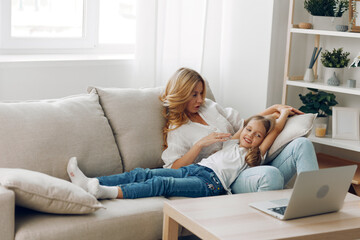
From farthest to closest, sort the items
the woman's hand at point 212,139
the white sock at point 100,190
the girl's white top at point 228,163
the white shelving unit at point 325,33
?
the white shelving unit at point 325,33 → the woman's hand at point 212,139 → the girl's white top at point 228,163 → the white sock at point 100,190

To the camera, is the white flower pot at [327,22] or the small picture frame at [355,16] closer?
the small picture frame at [355,16]

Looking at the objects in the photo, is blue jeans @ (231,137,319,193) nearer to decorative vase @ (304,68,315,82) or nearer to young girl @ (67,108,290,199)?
young girl @ (67,108,290,199)

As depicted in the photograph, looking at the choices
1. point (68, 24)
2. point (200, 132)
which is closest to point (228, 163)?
point (200, 132)

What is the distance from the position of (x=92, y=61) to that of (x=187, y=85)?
2.61ft

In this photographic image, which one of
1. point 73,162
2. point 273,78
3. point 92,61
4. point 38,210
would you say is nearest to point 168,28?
point 92,61

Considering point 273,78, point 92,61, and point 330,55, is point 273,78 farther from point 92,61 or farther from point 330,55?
point 92,61

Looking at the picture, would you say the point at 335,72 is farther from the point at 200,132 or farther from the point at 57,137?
the point at 57,137

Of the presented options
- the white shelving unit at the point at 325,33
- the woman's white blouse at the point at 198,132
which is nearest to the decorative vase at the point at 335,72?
the white shelving unit at the point at 325,33

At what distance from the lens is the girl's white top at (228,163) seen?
8.91ft

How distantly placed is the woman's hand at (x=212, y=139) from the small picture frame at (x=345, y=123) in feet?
3.11

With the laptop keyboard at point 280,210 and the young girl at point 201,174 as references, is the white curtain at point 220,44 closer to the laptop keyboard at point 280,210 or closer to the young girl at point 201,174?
the young girl at point 201,174

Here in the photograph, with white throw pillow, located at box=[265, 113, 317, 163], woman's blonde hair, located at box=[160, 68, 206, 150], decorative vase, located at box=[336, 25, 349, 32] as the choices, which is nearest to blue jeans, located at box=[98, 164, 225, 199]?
woman's blonde hair, located at box=[160, 68, 206, 150]

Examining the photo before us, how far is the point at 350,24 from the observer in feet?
11.1

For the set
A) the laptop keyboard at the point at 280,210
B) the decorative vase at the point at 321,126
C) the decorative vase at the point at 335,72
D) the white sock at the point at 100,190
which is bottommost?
the white sock at the point at 100,190
